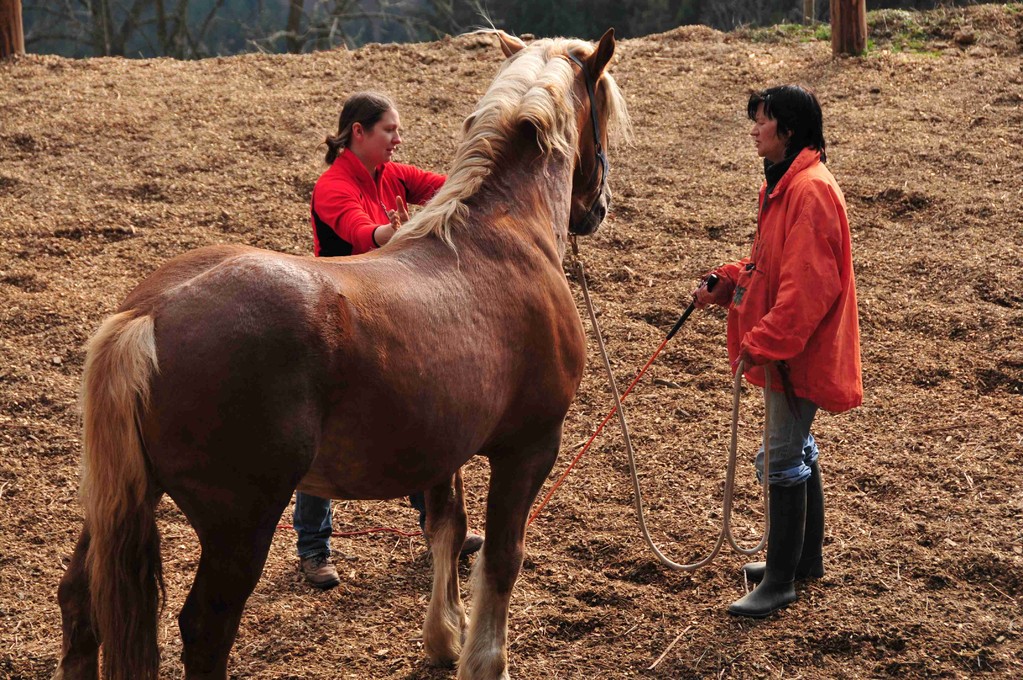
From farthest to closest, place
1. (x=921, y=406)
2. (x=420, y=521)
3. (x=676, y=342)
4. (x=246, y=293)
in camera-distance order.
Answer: (x=676, y=342)
(x=921, y=406)
(x=420, y=521)
(x=246, y=293)

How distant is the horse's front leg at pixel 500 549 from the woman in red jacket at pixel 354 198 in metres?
0.71

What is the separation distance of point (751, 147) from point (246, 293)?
5808 millimetres

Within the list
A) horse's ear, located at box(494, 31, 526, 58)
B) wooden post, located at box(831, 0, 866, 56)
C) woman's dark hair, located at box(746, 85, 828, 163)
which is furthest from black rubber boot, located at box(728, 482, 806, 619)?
wooden post, located at box(831, 0, 866, 56)

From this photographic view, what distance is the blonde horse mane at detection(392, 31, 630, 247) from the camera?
2.76 metres

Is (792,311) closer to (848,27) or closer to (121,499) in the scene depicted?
(121,499)

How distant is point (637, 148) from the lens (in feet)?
24.0

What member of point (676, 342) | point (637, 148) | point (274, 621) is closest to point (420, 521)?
point (274, 621)

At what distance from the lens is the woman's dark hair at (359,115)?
129 inches

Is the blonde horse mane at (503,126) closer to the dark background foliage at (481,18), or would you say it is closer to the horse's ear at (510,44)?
the horse's ear at (510,44)

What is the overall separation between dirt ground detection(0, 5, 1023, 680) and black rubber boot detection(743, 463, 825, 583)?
0.23 feet

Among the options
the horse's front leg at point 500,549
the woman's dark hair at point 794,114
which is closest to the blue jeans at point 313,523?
the horse's front leg at point 500,549

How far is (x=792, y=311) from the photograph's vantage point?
9.68 feet

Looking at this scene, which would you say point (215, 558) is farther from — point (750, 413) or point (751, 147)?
point (751, 147)

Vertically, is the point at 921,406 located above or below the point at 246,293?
below
